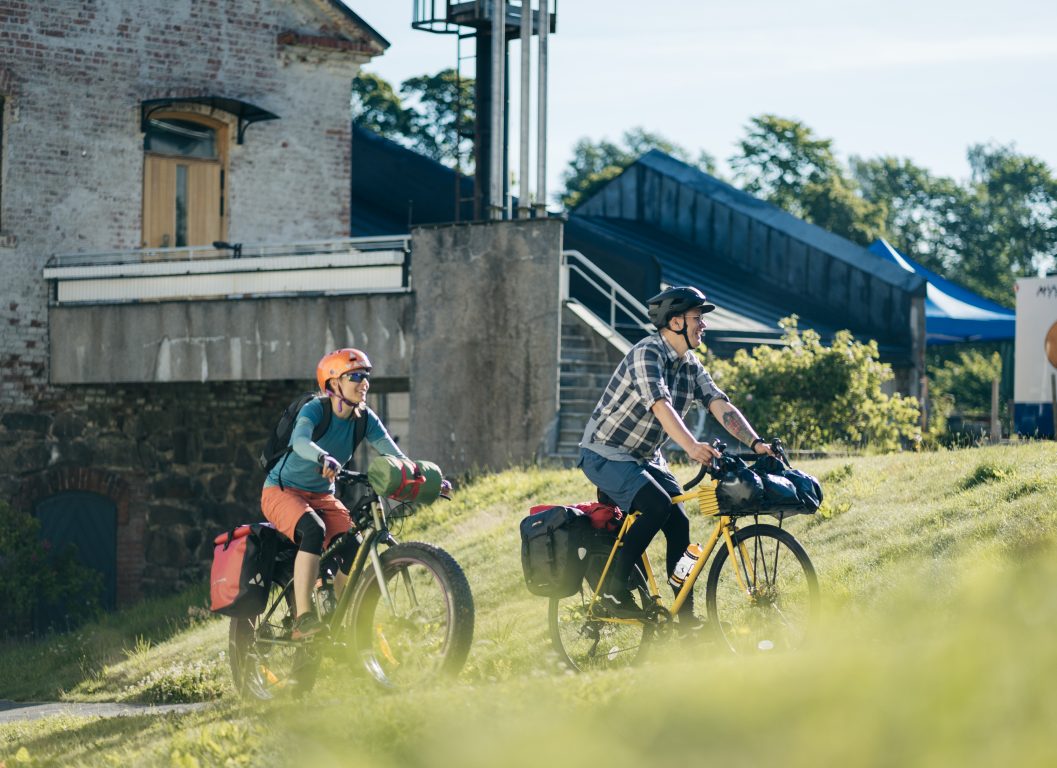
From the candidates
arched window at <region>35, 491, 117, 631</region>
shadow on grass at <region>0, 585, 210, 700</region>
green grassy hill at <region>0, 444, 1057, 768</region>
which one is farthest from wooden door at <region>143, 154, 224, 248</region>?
green grassy hill at <region>0, 444, 1057, 768</region>

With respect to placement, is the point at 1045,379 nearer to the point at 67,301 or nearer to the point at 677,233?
the point at 67,301

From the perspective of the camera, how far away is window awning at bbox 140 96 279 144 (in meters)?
21.6

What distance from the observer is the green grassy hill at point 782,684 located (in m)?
2.35

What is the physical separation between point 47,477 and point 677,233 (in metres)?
16.1

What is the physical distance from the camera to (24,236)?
68.1ft

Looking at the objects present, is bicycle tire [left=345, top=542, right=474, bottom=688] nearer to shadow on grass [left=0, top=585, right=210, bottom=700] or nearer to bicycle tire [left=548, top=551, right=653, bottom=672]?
bicycle tire [left=548, top=551, right=653, bottom=672]

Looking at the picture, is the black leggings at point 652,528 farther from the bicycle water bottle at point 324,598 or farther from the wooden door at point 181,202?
the wooden door at point 181,202

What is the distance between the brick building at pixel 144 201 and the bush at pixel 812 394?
249 inches

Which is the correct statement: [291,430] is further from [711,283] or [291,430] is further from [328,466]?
[711,283]

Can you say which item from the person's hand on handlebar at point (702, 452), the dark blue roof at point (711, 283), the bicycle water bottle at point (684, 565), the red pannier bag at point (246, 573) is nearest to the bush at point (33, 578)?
the dark blue roof at point (711, 283)

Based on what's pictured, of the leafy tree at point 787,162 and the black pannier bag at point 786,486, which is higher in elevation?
the leafy tree at point 787,162

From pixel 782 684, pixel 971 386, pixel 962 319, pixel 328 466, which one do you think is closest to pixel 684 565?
pixel 328 466

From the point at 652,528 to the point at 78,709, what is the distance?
476 cm

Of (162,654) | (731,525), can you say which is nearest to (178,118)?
(162,654)
